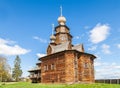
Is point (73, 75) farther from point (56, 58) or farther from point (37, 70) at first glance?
point (37, 70)

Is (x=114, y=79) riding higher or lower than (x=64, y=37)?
lower

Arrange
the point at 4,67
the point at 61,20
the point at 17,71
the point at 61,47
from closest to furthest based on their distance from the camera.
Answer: the point at 61,47
the point at 61,20
the point at 4,67
the point at 17,71

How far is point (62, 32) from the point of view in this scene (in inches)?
1866

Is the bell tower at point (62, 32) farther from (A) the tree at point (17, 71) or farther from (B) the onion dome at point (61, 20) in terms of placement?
(A) the tree at point (17, 71)

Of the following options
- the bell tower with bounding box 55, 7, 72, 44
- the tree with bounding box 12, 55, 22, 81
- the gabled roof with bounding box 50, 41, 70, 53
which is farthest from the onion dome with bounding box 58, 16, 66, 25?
the tree with bounding box 12, 55, 22, 81

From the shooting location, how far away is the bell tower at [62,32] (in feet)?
156

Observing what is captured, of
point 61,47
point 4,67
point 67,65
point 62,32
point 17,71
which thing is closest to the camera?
point 67,65

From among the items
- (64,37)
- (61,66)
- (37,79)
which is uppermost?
(64,37)

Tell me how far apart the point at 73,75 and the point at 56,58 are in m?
5.63

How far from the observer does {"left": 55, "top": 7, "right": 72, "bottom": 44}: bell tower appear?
47500 millimetres

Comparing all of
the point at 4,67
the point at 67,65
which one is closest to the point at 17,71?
the point at 4,67

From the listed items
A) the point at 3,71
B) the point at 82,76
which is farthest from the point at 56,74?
the point at 3,71

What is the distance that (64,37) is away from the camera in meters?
47.5

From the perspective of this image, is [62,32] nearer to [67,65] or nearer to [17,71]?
[67,65]
